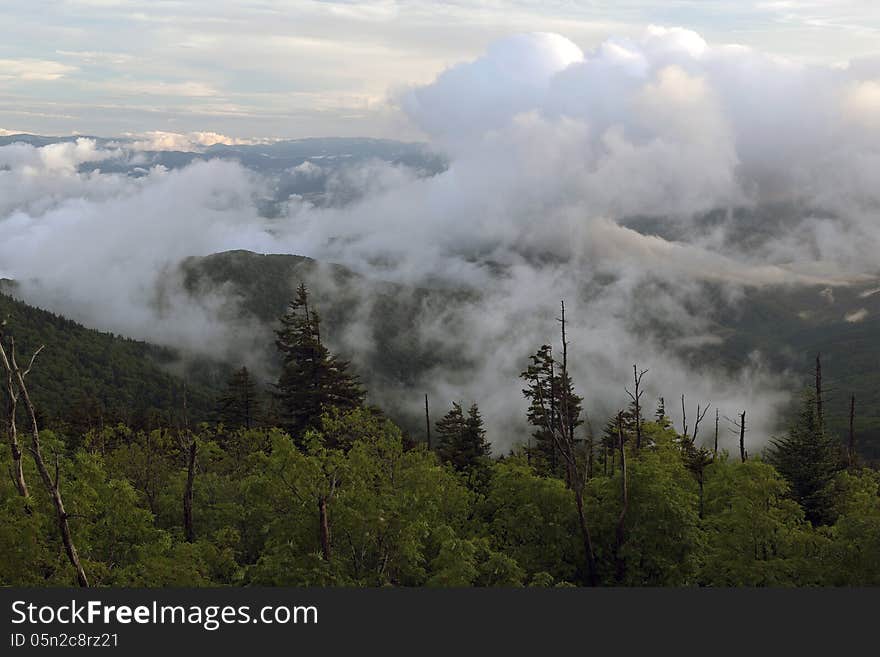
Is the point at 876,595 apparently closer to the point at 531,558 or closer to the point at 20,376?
the point at 531,558

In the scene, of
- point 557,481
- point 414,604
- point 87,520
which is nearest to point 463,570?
point 414,604

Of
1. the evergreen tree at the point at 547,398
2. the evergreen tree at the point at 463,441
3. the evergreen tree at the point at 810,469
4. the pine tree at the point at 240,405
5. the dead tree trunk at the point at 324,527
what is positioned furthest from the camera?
the pine tree at the point at 240,405

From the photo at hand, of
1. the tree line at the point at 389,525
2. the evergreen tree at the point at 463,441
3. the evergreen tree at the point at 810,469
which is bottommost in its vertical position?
the evergreen tree at the point at 463,441

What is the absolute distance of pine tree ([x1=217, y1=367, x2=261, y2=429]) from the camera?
7325 cm

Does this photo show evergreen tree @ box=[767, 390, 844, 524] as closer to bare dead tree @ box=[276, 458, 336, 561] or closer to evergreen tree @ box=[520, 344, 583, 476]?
evergreen tree @ box=[520, 344, 583, 476]

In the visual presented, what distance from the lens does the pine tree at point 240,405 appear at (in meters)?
73.2

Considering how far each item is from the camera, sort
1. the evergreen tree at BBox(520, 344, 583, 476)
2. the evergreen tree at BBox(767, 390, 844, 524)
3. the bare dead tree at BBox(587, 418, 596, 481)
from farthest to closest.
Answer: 1. the evergreen tree at BBox(520, 344, 583, 476)
2. the bare dead tree at BBox(587, 418, 596, 481)
3. the evergreen tree at BBox(767, 390, 844, 524)

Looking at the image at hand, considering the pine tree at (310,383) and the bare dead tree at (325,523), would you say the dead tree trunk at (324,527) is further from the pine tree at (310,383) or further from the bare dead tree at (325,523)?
the pine tree at (310,383)

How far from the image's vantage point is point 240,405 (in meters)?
73.7

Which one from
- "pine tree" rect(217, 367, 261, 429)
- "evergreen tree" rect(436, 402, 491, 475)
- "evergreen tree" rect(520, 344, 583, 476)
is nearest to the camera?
"evergreen tree" rect(520, 344, 583, 476)

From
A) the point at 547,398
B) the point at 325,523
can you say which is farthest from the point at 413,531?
the point at 547,398

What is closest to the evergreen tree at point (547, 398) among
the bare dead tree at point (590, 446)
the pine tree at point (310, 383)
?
the bare dead tree at point (590, 446)

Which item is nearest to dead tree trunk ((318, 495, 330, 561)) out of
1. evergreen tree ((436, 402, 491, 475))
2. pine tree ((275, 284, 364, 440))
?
pine tree ((275, 284, 364, 440))

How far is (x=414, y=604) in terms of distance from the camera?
1862 cm
